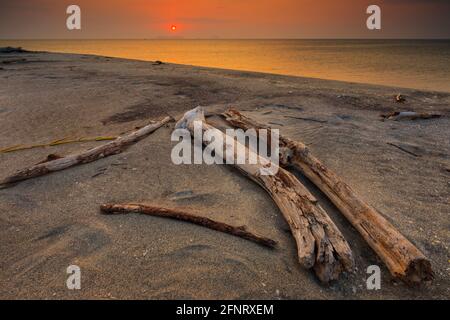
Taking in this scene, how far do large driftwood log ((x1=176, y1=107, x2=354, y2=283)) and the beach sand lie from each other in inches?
4.8

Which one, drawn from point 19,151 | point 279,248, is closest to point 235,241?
point 279,248

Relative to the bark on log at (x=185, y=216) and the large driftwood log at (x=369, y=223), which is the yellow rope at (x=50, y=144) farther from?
the large driftwood log at (x=369, y=223)

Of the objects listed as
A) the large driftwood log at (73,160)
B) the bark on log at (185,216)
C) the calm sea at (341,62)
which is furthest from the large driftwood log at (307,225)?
the calm sea at (341,62)

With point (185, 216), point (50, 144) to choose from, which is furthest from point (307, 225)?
point (50, 144)

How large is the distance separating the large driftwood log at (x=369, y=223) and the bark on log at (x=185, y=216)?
91 centimetres

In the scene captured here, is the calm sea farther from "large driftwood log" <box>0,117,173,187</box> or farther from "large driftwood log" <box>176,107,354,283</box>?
"large driftwood log" <box>0,117,173,187</box>

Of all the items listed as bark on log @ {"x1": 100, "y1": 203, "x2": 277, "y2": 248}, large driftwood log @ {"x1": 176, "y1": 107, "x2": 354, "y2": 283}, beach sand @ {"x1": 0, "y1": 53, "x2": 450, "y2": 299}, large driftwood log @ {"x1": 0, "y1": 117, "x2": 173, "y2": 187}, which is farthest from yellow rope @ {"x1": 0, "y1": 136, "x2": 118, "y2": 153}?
large driftwood log @ {"x1": 176, "y1": 107, "x2": 354, "y2": 283}

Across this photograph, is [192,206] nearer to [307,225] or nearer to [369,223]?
[307,225]

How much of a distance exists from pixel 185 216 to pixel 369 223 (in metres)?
1.79

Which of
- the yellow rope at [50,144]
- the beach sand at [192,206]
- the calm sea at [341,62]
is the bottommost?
the beach sand at [192,206]

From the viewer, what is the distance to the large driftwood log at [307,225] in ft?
8.49

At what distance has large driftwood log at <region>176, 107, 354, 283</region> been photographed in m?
2.59

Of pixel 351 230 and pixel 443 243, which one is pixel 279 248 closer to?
pixel 351 230
